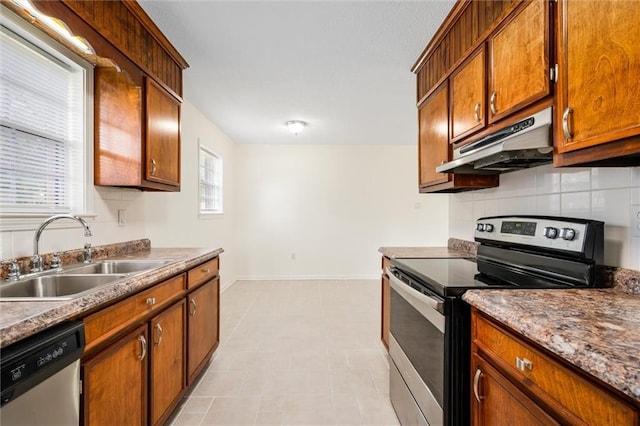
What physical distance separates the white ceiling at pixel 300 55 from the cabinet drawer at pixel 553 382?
1877 mm

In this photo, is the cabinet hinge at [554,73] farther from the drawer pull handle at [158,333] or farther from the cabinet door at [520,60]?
the drawer pull handle at [158,333]

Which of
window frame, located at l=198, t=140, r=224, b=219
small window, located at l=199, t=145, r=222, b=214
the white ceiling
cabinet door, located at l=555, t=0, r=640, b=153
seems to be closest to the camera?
cabinet door, located at l=555, t=0, r=640, b=153

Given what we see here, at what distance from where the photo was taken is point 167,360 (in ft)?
5.52

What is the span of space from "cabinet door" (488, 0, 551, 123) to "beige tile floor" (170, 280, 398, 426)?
74.3 inches

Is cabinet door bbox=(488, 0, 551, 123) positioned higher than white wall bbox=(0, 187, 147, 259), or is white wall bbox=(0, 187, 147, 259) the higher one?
cabinet door bbox=(488, 0, 551, 123)

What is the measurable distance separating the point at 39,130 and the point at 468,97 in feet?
8.15

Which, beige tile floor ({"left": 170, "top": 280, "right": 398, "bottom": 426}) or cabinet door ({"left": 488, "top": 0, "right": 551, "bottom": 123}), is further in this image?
beige tile floor ({"left": 170, "top": 280, "right": 398, "bottom": 426})

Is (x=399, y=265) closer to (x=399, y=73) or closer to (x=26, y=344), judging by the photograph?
(x=26, y=344)

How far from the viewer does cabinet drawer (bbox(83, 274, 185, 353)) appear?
3.62 ft

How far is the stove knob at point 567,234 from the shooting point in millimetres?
1225

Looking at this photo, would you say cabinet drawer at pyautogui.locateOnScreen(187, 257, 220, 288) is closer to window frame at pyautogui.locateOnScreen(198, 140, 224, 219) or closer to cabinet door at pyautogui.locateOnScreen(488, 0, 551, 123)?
window frame at pyautogui.locateOnScreen(198, 140, 224, 219)

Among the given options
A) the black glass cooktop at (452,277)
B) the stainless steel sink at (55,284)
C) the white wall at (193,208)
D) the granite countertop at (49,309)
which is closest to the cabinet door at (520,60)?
the black glass cooktop at (452,277)

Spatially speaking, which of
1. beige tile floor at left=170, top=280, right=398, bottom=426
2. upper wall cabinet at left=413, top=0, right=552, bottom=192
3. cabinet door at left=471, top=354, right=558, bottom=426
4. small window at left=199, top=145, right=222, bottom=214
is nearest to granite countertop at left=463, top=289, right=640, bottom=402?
cabinet door at left=471, top=354, right=558, bottom=426

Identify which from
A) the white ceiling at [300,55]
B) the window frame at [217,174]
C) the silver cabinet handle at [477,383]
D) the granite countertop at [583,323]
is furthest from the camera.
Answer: the window frame at [217,174]
